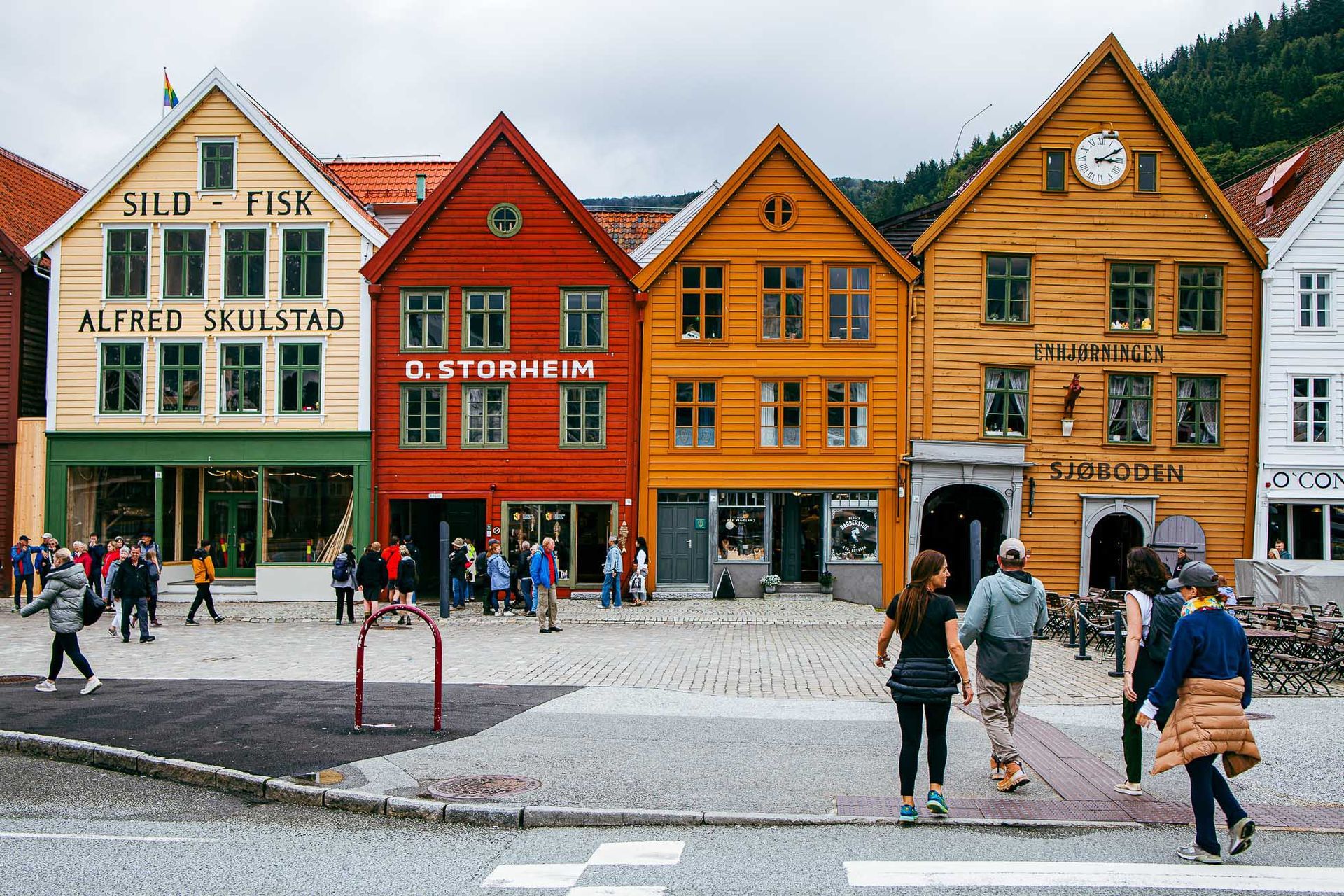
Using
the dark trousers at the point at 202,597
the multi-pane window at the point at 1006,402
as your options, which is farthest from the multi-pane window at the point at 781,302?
the dark trousers at the point at 202,597

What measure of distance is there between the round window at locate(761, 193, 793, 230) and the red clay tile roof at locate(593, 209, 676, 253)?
7164mm

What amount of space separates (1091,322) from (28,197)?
30.1m

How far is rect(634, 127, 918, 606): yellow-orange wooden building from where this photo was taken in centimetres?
2991

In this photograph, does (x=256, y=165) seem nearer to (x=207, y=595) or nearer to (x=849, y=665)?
(x=207, y=595)

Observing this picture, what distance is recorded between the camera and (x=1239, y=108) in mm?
80062

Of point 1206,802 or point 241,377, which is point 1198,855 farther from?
point 241,377

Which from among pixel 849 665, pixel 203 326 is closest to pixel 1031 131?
pixel 849 665

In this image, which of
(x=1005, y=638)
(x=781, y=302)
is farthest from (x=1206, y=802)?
(x=781, y=302)

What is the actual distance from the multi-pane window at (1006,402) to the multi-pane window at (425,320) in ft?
46.4

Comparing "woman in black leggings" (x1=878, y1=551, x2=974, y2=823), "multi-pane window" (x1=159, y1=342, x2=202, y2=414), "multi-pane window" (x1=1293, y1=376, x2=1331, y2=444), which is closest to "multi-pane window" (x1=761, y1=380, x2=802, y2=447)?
"multi-pane window" (x1=1293, y1=376, x2=1331, y2=444)

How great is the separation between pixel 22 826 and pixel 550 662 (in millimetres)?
9335

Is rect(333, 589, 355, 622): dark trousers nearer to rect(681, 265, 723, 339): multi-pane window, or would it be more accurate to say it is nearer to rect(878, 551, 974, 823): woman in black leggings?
rect(681, 265, 723, 339): multi-pane window

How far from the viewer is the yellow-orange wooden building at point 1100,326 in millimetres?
29922

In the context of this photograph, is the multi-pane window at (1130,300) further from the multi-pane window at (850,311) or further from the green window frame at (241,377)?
the green window frame at (241,377)
